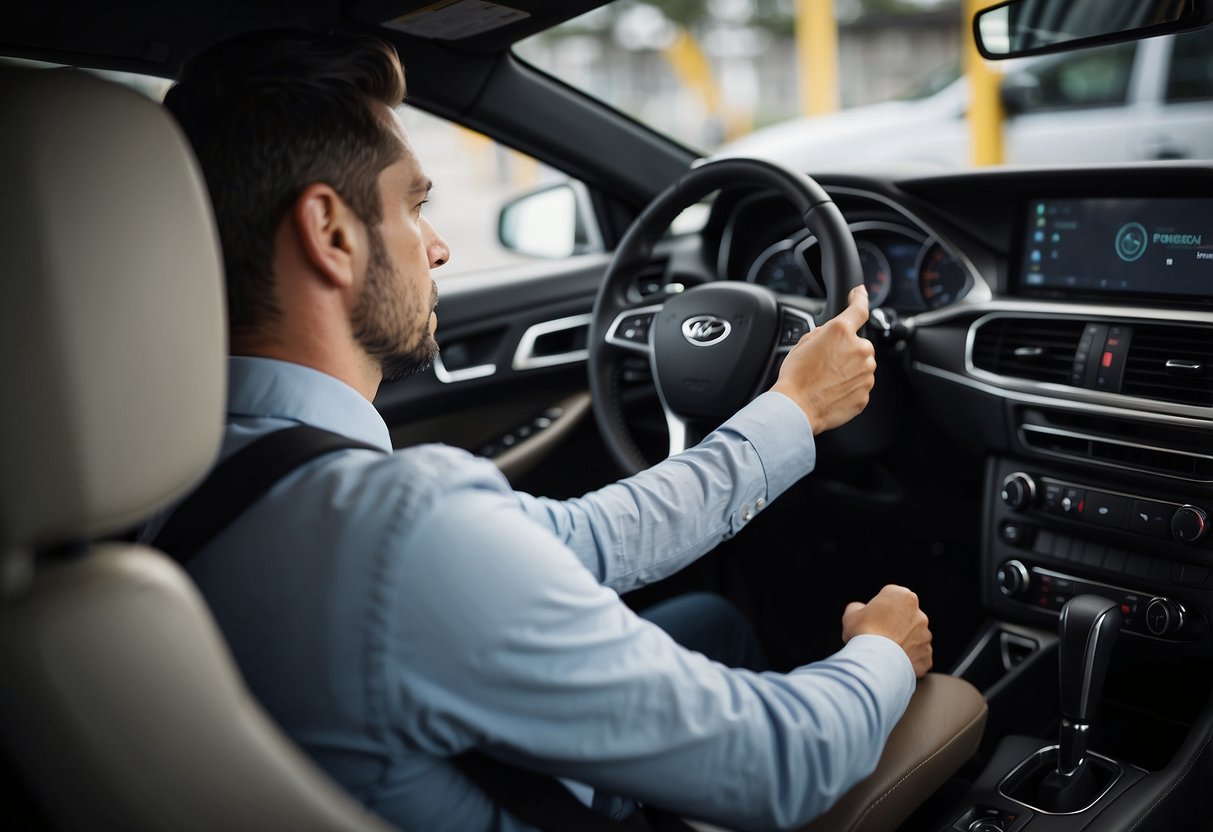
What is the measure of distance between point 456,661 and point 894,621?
60 centimetres

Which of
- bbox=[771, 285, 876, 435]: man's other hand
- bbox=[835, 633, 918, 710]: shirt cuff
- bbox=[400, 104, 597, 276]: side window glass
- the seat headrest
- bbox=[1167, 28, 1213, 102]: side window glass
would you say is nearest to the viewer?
the seat headrest

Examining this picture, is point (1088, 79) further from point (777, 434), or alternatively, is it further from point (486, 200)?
point (486, 200)

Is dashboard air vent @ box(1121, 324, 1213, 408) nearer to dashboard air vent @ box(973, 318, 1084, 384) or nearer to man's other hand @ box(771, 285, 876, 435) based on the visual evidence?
dashboard air vent @ box(973, 318, 1084, 384)

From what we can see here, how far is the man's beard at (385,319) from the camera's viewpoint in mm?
1102

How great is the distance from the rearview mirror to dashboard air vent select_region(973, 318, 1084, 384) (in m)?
0.48

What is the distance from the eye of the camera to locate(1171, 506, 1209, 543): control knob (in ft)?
5.54

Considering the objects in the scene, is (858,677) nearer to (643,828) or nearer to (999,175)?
(643,828)

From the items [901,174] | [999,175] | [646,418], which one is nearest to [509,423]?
[646,418]

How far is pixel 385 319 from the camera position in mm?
1128

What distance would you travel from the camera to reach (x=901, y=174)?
6.82 feet

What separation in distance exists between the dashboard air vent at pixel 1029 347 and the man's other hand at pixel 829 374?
1.73ft

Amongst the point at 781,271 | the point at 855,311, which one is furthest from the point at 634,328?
the point at 855,311

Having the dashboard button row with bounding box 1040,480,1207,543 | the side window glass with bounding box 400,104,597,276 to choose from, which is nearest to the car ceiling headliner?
the side window glass with bounding box 400,104,597,276

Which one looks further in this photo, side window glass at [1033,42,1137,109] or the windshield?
side window glass at [1033,42,1137,109]
